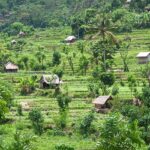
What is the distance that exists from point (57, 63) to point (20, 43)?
17.3 meters

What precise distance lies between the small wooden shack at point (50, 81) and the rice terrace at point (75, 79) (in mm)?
109

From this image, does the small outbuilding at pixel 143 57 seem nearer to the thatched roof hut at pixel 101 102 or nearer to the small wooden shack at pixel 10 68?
the small wooden shack at pixel 10 68

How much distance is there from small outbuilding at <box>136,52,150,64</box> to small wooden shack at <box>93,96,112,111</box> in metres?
18.8

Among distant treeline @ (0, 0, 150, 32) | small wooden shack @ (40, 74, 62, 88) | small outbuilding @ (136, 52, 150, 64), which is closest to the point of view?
small wooden shack @ (40, 74, 62, 88)

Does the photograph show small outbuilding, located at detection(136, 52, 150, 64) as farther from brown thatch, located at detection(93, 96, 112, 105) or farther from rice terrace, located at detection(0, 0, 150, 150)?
brown thatch, located at detection(93, 96, 112, 105)

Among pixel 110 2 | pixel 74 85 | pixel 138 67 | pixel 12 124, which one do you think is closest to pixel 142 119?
pixel 12 124

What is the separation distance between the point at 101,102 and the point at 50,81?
10.1 metres

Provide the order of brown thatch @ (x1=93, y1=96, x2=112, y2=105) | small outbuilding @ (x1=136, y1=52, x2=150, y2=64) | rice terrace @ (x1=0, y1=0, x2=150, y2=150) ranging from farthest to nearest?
small outbuilding @ (x1=136, y1=52, x2=150, y2=64)
brown thatch @ (x1=93, y1=96, x2=112, y2=105)
rice terrace @ (x1=0, y1=0, x2=150, y2=150)

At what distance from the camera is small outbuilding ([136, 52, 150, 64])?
64.7 metres

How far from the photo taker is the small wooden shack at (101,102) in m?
46.4

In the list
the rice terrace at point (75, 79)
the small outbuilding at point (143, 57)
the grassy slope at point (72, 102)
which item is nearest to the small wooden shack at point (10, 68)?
the rice terrace at point (75, 79)

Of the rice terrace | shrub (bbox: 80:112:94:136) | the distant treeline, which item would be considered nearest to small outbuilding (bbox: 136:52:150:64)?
the rice terrace

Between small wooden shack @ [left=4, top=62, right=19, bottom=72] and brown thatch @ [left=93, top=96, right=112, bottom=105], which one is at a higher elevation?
brown thatch @ [left=93, top=96, right=112, bottom=105]

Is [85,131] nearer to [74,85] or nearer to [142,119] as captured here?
[142,119]
